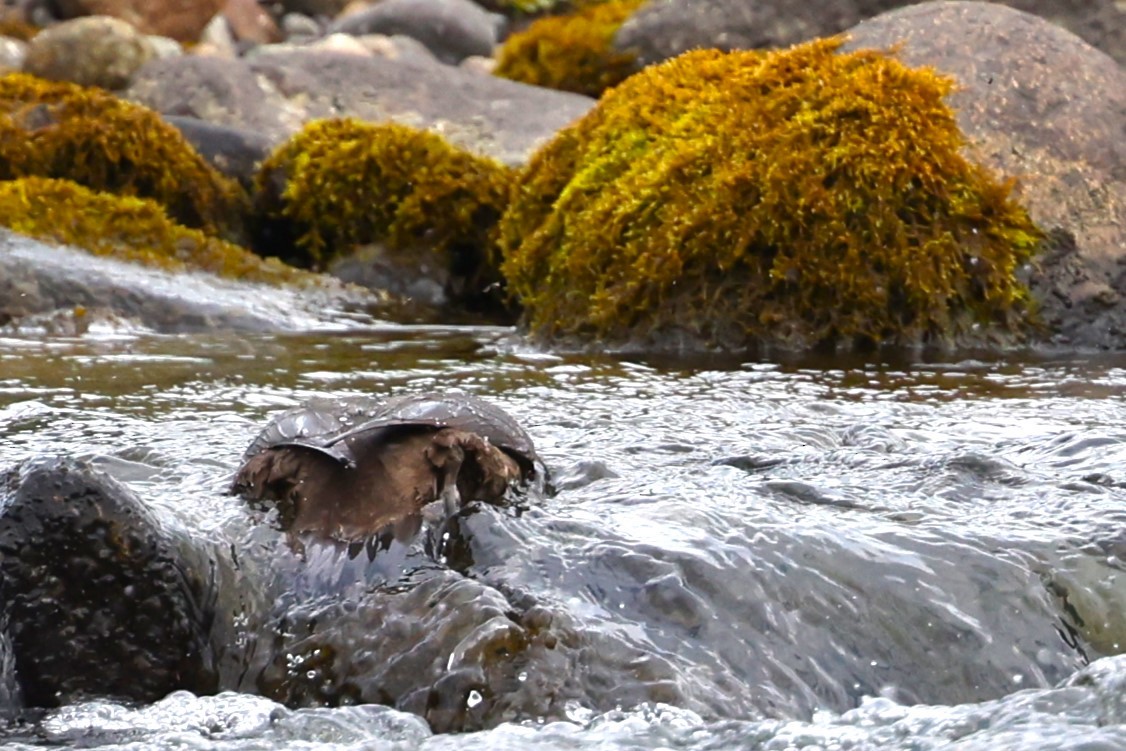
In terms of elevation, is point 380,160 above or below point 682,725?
above

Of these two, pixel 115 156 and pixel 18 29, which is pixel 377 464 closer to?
pixel 115 156

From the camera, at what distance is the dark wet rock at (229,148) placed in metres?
9.27

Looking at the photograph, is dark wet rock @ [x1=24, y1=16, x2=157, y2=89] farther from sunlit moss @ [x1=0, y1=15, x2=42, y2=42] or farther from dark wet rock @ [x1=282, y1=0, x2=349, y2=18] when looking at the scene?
dark wet rock @ [x1=282, y1=0, x2=349, y2=18]

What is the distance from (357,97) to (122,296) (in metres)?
5.70

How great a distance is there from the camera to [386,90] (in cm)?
1205

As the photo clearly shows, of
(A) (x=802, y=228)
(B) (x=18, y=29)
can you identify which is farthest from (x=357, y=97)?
(B) (x=18, y=29)

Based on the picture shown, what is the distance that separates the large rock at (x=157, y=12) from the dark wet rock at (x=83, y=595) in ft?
57.2

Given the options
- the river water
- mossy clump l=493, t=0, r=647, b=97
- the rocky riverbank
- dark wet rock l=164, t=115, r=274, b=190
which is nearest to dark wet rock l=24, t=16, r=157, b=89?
the rocky riverbank

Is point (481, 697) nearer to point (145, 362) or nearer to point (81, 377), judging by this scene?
point (81, 377)

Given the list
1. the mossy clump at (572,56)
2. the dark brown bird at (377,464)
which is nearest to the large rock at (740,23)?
the mossy clump at (572,56)

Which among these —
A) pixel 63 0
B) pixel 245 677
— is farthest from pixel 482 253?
pixel 63 0

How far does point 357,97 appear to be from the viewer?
11930mm

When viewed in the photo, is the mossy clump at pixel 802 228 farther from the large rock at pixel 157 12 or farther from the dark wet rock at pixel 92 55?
the large rock at pixel 157 12

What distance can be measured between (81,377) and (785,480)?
2441 mm
